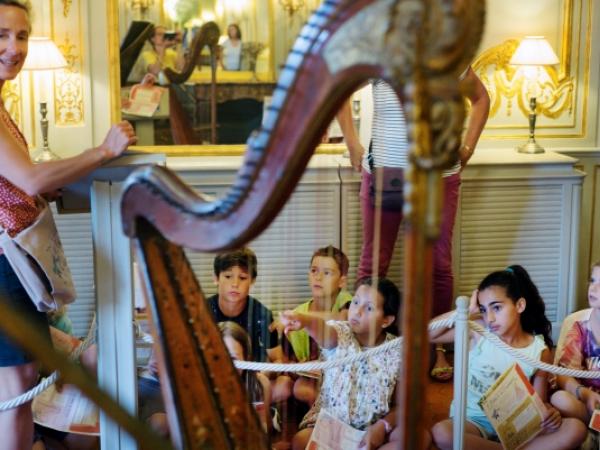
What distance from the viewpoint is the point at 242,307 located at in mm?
3244

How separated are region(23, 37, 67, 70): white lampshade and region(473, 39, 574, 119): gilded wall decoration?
176 centimetres

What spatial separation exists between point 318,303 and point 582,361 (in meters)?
0.95

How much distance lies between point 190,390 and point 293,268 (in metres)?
2.73

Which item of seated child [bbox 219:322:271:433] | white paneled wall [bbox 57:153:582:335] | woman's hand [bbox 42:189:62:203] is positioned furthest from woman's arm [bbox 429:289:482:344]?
woman's hand [bbox 42:189:62:203]

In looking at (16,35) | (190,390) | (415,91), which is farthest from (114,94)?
(415,91)

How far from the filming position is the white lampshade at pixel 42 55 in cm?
391

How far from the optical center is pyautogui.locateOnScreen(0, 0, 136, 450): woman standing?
1.79 meters

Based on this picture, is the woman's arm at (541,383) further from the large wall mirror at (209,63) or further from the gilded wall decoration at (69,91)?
the gilded wall decoration at (69,91)

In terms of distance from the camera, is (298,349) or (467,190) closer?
(298,349)

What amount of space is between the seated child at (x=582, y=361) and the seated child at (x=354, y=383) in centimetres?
52

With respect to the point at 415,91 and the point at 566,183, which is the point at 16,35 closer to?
the point at 415,91

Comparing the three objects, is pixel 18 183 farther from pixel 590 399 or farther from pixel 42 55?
pixel 42 55

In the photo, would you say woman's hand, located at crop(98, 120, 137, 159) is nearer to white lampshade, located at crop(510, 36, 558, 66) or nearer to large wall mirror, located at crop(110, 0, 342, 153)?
large wall mirror, located at crop(110, 0, 342, 153)

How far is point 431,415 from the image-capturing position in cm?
347
